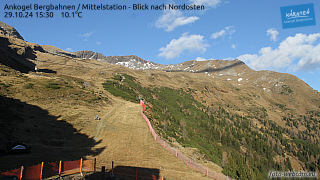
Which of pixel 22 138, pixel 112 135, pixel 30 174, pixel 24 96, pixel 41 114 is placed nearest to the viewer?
pixel 30 174

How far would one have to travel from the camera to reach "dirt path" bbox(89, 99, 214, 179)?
24.9 meters

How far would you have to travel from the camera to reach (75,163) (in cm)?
1644

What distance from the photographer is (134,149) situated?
31500 mm

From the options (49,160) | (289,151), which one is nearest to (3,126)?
(49,160)

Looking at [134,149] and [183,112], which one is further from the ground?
[183,112]

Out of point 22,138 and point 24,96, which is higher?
point 24,96

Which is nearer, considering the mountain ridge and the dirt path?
the dirt path

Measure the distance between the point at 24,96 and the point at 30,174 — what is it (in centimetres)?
4241

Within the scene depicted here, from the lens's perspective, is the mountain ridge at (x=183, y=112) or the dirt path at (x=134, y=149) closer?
the dirt path at (x=134, y=149)

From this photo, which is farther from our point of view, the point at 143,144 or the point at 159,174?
the point at 143,144

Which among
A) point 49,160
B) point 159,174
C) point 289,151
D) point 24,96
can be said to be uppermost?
point 24,96

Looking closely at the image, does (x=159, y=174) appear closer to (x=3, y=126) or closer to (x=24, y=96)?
(x=3, y=126)

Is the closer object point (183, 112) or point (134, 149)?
A: point (134, 149)

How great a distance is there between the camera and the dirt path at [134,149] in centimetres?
2494
